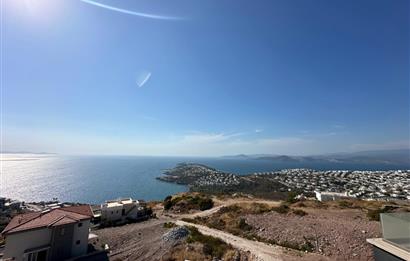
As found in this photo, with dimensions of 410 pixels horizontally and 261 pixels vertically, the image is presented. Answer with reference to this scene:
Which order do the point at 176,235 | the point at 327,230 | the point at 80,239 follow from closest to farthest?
the point at 80,239, the point at 327,230, the point at 176,235

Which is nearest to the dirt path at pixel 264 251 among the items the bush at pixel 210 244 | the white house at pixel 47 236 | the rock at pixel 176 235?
the bush at pixel 210 244

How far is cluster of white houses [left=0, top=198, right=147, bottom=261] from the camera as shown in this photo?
15719 millimetres

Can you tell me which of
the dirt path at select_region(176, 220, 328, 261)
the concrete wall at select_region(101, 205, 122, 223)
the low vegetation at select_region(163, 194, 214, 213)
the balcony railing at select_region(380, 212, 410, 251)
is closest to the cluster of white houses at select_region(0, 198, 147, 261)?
the concrete wall at select_region(101, 205, 122, 223)

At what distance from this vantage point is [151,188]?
108 meters

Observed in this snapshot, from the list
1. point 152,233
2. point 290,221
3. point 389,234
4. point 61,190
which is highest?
point 389,234

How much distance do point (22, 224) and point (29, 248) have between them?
185 cm

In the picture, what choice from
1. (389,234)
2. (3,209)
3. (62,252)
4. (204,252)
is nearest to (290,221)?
(204,252)

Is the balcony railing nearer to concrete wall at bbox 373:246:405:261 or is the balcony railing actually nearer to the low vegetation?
concrete wall at bbox 373:246:405:261

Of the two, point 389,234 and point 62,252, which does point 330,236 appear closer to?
point 389,234

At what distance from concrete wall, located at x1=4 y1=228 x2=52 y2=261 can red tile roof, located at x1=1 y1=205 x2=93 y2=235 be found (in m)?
0.41

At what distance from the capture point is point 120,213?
30.0 m

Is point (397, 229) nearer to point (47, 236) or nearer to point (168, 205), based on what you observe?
point (47, 236)

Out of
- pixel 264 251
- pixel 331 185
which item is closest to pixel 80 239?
pixel 264 251

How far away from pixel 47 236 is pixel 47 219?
57.6 inches
